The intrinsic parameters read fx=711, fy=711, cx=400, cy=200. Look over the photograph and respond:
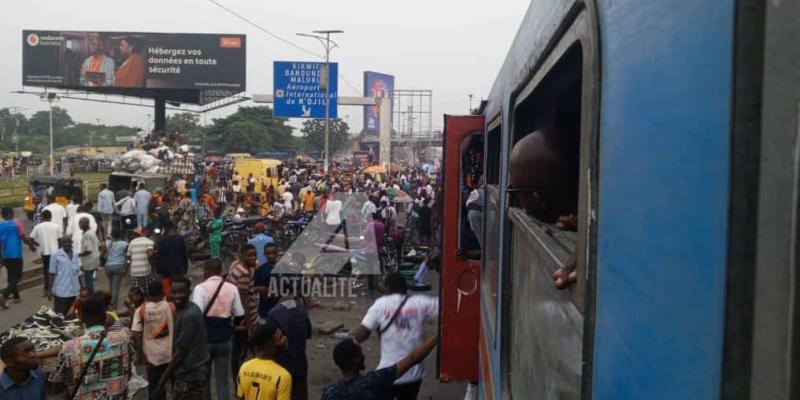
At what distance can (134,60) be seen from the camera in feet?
114

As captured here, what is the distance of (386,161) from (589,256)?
4809 cm

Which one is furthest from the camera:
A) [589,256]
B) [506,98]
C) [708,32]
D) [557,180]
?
[506,98]

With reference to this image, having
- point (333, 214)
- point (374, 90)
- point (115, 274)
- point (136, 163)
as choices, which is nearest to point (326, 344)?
point (115, 274)

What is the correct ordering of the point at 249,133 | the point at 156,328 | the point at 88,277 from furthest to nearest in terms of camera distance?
the point at 249,133
the point at 88,277
the point at 156,328

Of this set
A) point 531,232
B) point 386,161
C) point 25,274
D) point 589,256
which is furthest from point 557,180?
point 386,161

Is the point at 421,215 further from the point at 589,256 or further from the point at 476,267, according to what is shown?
the point at 589,256

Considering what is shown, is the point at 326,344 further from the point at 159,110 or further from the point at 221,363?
the point at 159,110

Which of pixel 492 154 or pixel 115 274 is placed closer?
pixel 492 154

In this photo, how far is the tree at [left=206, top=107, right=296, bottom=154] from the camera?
64.7 meters

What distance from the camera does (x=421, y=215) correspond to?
1452 cm

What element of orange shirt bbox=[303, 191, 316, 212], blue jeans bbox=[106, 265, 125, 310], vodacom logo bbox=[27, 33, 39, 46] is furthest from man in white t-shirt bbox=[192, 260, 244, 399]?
vodacom logo bbox=[27, 33, 39, 46]

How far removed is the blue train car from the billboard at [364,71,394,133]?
5981 centimetres

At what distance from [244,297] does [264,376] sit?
257 centimetres

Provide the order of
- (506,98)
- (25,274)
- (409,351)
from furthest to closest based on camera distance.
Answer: (25,274), (409,351), (506,98)
